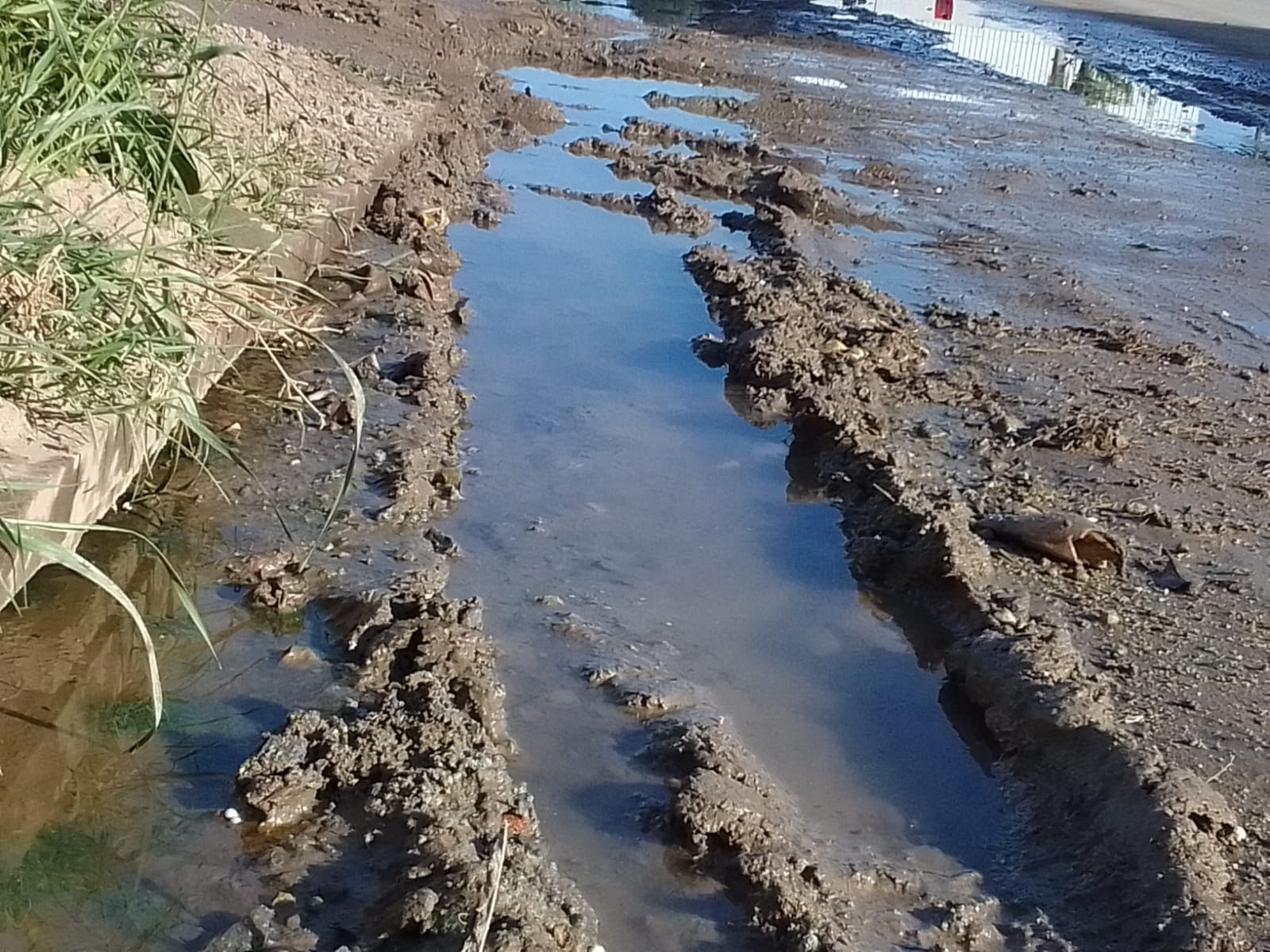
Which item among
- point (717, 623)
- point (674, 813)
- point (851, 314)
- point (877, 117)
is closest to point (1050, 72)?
point (877, 117)

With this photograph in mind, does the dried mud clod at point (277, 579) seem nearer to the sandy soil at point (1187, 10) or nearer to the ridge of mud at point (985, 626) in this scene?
the ridge of mud at point (985, 626)

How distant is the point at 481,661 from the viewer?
10.8 feet

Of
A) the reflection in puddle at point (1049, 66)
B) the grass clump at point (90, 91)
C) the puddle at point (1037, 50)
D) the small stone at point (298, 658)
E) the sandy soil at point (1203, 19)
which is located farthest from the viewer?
the sandy soil at point (1203, 19)

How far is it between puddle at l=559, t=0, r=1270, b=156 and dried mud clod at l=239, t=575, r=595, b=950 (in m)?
10.4

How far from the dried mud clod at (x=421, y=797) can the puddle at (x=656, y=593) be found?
155 millimetres

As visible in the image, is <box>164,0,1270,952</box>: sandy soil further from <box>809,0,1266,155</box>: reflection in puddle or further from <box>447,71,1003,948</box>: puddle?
<box>809,0,1266,155</box>: reflection in puddle

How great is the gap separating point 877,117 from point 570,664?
8931 mm

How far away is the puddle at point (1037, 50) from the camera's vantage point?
42.2ft

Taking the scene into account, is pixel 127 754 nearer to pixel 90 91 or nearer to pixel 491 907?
pixel 491 907

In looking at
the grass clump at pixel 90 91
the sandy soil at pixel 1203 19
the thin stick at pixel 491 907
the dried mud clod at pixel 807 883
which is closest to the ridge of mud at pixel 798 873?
the dried mud clod at pixel 807 883

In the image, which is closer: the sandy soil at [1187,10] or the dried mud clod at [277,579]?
the dried mud clod at [277,579]

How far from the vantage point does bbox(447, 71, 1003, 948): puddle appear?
3.02 m

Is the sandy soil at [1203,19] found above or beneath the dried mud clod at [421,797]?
above

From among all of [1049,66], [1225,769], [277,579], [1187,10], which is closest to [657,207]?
[277,579]
